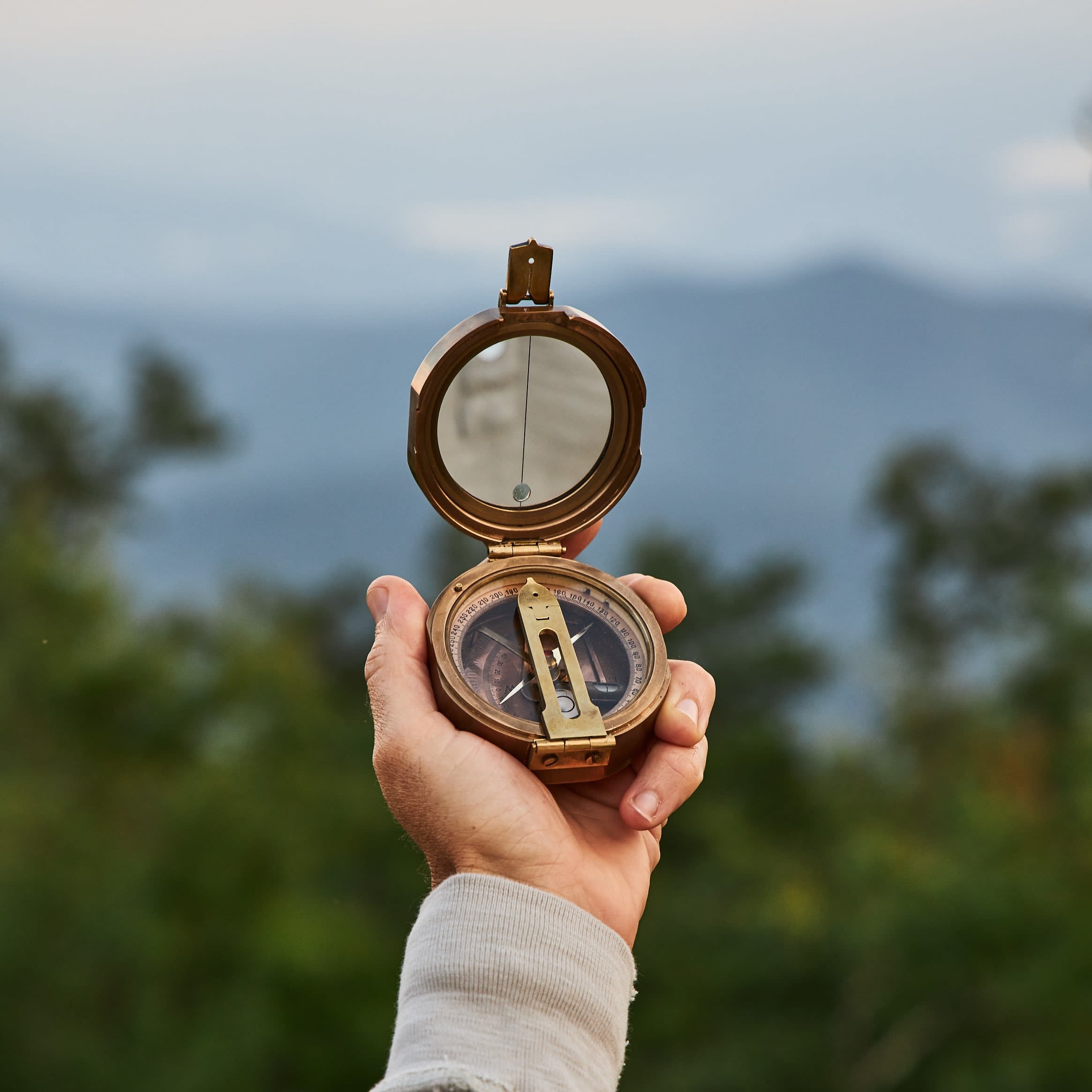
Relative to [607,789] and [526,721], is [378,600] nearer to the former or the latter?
[526,721]

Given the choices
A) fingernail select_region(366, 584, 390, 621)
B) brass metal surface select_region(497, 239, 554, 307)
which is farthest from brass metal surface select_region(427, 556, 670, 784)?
brass metal surface select_region(497, 239, 554, 307)

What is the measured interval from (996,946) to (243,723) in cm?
1779

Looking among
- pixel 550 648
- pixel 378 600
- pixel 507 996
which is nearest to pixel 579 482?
pixel 550 648

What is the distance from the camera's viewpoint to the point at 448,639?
3.22 m

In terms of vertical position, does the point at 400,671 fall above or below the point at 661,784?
above

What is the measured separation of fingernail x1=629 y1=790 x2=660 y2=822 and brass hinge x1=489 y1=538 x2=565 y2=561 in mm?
751

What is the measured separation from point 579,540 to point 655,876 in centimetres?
2925

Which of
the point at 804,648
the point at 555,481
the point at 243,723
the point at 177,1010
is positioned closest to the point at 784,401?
the point at 804,648

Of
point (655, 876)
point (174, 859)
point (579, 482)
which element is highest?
point (655, 876)

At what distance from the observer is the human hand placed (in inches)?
115

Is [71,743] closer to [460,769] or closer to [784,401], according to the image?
[460,769]

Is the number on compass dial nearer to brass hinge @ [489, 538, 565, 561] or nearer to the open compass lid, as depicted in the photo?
brass hinge @ [489, 538, 565, 561]

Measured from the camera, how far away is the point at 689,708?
317cm

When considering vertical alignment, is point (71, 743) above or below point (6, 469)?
below
